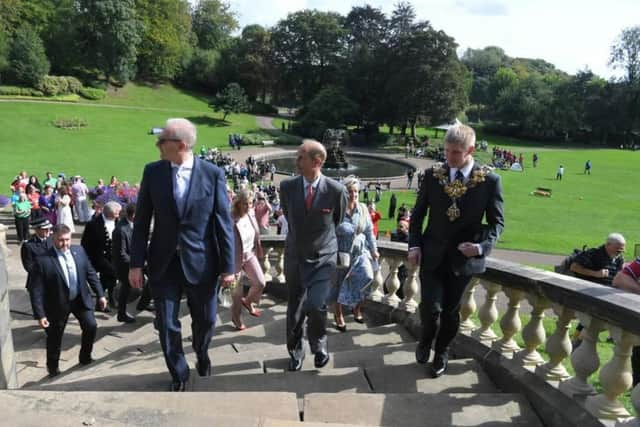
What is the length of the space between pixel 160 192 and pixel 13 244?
12422 millimetres

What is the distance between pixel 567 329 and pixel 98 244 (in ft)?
20.9

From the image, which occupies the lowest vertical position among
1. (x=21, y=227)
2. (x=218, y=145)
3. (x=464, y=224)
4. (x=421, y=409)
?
(x=21, y=227)

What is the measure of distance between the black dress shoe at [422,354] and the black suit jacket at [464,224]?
65 cm

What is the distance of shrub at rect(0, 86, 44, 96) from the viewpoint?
179ft

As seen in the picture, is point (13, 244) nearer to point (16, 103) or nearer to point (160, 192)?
point (160, 192)

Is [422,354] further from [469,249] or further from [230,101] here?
[230,101]

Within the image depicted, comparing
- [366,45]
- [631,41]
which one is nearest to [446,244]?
Result: [366,45]

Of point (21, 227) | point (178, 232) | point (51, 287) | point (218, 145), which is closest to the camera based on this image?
point (178, 232)

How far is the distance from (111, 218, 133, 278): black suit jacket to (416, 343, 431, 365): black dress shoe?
4.33m

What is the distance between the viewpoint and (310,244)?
4055 millimetres

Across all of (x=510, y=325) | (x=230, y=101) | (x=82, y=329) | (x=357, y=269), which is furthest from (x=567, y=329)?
(x=230, y=101)

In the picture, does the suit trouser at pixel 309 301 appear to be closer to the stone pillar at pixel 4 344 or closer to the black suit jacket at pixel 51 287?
the stone pillar at pixel 4 344

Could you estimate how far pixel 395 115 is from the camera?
6100 cm

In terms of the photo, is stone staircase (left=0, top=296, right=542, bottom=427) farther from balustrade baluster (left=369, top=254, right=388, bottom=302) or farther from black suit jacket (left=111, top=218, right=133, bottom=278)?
black suit jacket (left=111, top=218, right=133, bottom=278)
